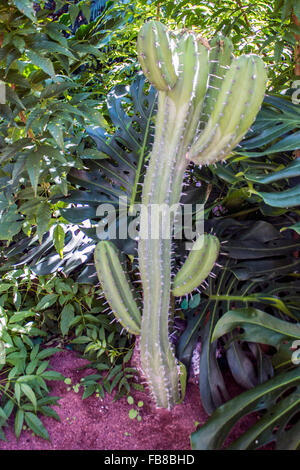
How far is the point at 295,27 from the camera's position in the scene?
4.13 feet

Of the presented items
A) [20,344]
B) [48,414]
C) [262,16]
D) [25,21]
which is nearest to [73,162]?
[25,21]

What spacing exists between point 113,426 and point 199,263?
0.53 metres

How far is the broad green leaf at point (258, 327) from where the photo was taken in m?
0.98

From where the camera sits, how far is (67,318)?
1312 millimetres

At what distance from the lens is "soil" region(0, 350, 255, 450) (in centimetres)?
104

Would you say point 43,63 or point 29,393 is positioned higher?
point 43,63

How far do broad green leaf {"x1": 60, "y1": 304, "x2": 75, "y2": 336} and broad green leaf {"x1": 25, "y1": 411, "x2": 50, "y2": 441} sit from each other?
0.28 meters

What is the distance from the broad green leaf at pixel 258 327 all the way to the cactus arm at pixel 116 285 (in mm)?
218
